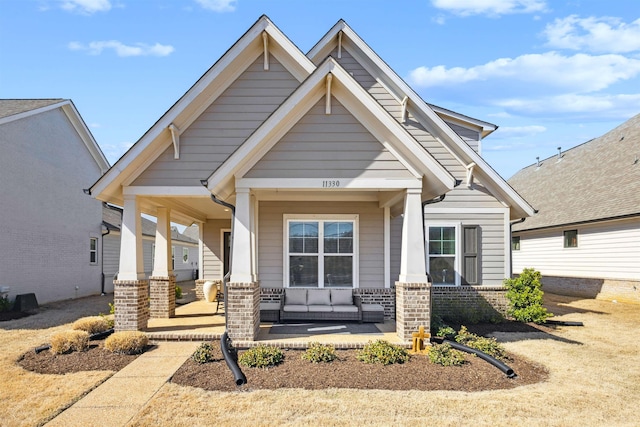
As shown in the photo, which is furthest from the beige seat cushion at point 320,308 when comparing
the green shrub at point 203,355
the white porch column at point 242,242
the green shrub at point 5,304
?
the green shrub at point 5,304

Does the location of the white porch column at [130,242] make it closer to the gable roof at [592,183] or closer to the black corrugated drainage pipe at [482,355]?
the black corrugated drainage pipe at [482,355]

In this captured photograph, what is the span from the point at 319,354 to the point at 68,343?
4571mm

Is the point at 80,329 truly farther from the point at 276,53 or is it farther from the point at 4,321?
the point at 276,53

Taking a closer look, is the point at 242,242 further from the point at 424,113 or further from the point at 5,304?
the point at 5,304

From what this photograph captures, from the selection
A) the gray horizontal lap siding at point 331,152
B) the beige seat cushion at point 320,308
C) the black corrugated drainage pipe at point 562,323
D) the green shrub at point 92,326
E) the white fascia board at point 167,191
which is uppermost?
the gray horizontal lap siding at point 331,152

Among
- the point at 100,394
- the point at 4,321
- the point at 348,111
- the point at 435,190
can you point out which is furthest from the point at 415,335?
the point at 4,321

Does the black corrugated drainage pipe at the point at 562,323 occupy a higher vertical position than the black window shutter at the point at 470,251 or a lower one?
lower

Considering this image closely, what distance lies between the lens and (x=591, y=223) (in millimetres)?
16906

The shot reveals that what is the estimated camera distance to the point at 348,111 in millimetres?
8156

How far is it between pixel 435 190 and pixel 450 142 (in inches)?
139

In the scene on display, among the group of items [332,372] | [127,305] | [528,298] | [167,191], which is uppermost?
[167,191]

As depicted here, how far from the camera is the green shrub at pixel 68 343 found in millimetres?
7738

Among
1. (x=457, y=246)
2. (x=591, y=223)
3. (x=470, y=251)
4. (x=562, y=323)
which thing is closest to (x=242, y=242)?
(x=457, y=246)

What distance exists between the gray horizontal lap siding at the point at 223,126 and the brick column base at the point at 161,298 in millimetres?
2911
